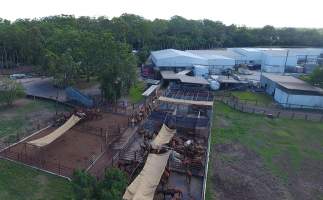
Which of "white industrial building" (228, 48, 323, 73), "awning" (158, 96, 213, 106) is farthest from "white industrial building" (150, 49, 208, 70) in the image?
"awning" (158, 96, 213, 106)

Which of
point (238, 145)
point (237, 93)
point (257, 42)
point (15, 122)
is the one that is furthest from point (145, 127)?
point (257, 42)

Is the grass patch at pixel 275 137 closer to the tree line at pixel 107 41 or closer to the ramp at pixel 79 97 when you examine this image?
the tree line at pixel 107 41

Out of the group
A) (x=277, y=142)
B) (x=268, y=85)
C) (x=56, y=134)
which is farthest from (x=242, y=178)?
(x=268, y=85)

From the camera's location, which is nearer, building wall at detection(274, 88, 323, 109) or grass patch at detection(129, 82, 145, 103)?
building wall at detection(274, 88, 323, 109)

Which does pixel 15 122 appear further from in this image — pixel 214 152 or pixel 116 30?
pixel 116 30

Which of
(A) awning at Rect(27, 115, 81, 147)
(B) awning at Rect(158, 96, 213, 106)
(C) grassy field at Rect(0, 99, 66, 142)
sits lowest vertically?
(C) grassy field at Rect(0, 99, 66, 142)

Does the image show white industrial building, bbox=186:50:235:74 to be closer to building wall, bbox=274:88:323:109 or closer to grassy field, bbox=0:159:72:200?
building wall, bbox=274:88:323:109
